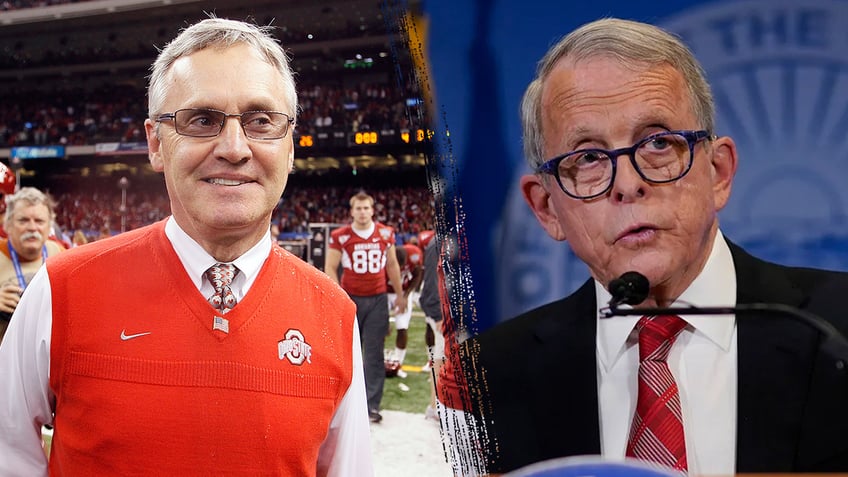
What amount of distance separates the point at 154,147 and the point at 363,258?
3.07m

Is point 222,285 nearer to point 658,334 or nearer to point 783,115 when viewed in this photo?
point 658,334

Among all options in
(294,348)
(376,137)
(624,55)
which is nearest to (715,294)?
(624,55)

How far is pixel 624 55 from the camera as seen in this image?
0.60 meters

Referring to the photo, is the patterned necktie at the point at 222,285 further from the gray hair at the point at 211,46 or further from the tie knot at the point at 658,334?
the tie knot at the point at 658,334

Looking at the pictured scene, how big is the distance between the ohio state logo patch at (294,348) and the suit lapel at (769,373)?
2.08 ft

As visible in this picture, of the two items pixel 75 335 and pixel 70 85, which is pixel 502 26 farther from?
pixel 70 85

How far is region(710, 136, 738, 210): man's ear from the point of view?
61 cm

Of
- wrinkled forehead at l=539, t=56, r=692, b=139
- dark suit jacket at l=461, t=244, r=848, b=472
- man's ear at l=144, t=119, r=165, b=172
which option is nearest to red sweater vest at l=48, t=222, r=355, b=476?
man's ear at l=144, t=119, r=165, b=172

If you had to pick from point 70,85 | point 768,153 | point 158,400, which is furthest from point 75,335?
point 70,85

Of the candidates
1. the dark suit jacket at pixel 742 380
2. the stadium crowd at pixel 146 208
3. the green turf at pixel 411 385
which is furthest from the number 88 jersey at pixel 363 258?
the stadium crowd at pixel 146 208

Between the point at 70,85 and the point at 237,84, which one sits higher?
the point at 70,85

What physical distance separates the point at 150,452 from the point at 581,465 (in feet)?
2.27

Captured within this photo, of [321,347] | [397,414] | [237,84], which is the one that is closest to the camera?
[237,84]

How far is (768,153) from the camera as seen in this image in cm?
63
